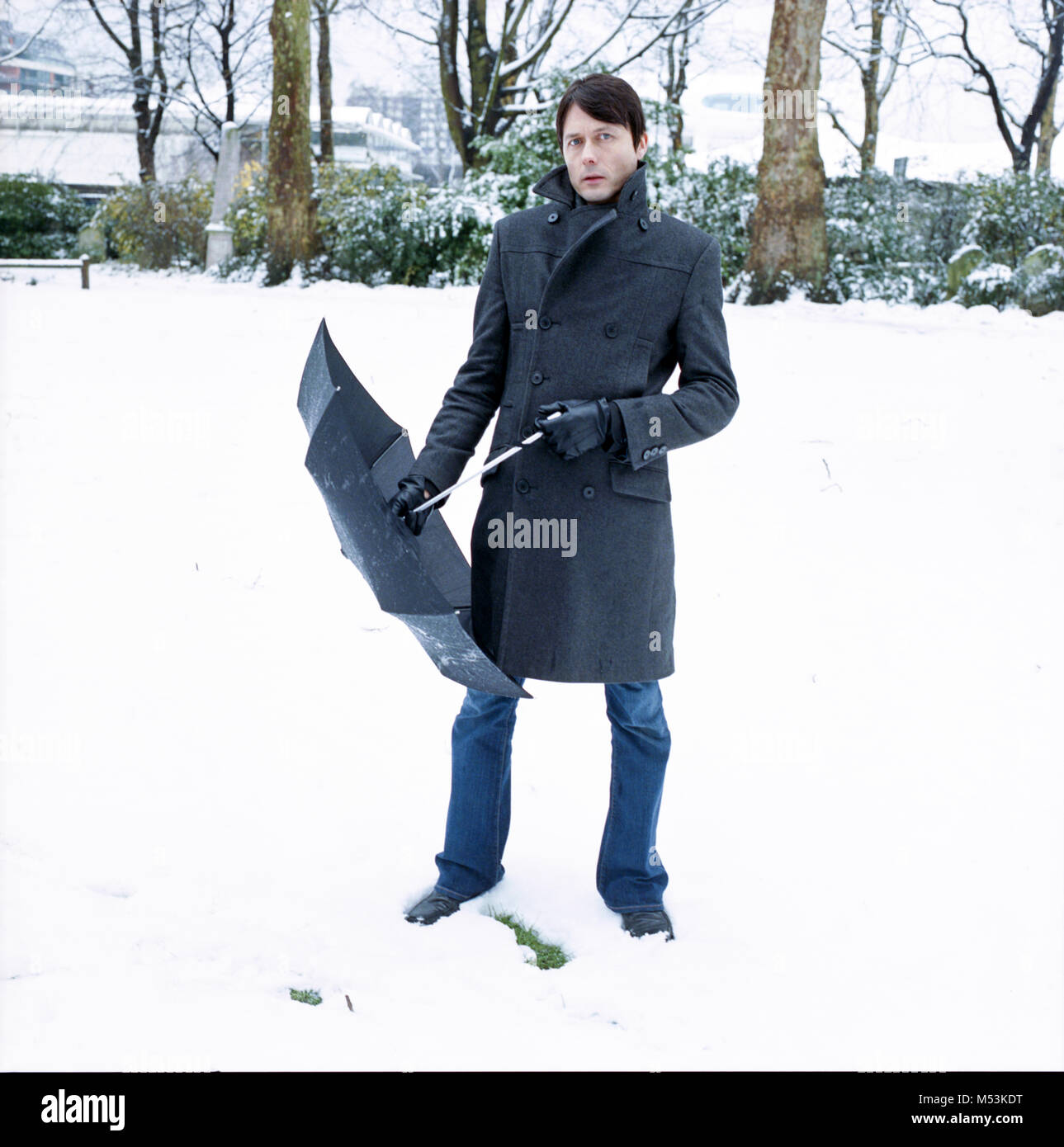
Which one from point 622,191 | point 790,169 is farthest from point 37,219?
point 622,191

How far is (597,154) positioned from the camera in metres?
2.45

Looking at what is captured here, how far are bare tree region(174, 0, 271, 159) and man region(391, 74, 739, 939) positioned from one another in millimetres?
23411

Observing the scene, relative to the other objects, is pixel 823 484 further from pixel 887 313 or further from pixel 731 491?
pixel 887 313

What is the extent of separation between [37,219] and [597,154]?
748 inches

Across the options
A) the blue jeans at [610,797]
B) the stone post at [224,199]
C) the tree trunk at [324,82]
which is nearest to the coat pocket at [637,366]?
the blue jeans at [610,797]

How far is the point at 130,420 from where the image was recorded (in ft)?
23.1

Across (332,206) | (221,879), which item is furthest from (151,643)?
(332,206)

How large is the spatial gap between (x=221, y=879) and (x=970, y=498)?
4.52 meters

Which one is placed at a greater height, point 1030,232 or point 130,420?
point 1030,232

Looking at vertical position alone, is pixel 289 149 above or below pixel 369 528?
above

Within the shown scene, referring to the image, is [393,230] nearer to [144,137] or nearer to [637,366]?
[637,366]

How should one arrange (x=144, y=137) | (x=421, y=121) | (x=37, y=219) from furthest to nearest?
(x=421, y=121) → (x=144, y=137) → (x=37, y=219)

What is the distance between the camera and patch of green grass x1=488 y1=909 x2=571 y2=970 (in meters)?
2.75

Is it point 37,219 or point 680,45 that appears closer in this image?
point 37,219
